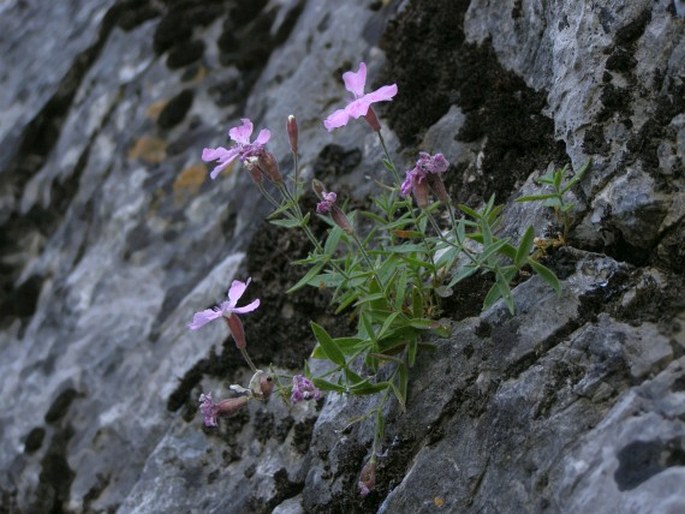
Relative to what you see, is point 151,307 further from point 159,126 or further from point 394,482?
point 394,482

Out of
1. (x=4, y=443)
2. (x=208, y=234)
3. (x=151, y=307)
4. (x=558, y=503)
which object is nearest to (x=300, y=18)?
(x=208, y=234)

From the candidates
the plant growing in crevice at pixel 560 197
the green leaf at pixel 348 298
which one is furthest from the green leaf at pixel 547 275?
the green leaf at pixel 348 298

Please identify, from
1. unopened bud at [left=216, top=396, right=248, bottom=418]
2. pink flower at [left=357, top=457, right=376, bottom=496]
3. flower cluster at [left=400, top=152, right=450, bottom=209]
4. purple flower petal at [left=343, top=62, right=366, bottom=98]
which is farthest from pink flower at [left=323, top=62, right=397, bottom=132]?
pink flower at [left=357, top=457, right=376, bottom=496]

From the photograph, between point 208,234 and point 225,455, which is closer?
point 225,455

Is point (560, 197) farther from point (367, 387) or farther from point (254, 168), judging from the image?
point (254, 168)

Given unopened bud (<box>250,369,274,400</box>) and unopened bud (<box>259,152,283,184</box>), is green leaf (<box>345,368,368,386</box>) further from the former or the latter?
unopened bud (<box>259,152,283,184</box>)
